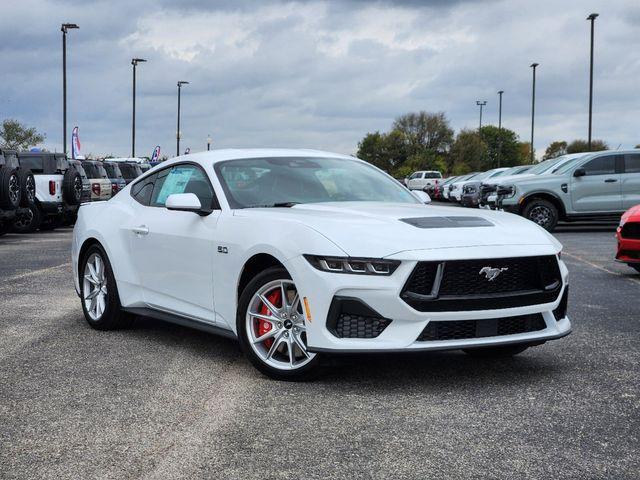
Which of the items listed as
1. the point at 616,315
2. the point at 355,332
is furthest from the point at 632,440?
the point at 616,315

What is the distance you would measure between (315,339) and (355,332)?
22cm

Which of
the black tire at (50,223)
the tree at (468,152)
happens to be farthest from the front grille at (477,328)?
the tree at (468,152)

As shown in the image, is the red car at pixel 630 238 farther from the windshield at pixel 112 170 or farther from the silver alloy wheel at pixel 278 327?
the windshield at pixel 112 170

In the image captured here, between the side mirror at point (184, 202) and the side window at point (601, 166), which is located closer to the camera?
the side mirror at point (184, 202)

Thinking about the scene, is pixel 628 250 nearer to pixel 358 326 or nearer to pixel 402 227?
pixel 402 227

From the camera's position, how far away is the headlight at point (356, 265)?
5078mm

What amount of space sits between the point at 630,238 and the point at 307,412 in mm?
7175

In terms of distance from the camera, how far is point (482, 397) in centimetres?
516

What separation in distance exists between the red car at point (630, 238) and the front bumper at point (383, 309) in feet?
20.1

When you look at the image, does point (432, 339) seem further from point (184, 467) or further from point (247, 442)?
point (184, 467)

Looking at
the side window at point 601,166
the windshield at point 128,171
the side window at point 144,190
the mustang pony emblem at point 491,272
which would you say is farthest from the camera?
the windshield at point 128,171

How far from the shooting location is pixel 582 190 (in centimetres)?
2106

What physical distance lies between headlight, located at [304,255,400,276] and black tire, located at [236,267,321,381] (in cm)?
32

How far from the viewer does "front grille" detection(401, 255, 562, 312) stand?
5.09m
